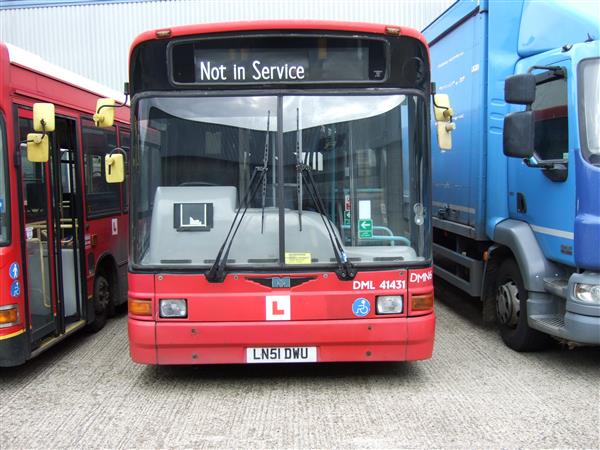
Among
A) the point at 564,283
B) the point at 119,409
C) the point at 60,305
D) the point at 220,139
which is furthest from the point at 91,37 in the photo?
the point at 564,283

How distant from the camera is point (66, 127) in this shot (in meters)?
5.71

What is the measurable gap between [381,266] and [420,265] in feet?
0.99

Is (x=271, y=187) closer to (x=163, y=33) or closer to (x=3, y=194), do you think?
(x=163, y=33)

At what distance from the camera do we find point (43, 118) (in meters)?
4.27

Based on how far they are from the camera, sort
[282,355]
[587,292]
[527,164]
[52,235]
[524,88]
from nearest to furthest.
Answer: [282,355], [587,292], [524,88], [527,164], [52,235]

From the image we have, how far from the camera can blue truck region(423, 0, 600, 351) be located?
4363mm

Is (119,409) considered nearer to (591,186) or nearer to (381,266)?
→ (381,266)

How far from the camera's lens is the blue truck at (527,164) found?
436cm

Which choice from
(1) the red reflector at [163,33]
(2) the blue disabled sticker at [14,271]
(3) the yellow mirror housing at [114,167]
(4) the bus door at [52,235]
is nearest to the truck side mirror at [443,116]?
(1) the red reflector at [163,33]

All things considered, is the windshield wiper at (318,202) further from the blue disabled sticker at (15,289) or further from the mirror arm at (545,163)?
the blue disabled sticker at (15,289)

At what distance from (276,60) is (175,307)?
1.99 metres

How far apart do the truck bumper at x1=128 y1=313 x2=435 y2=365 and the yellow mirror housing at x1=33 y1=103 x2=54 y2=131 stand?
5.28 ft

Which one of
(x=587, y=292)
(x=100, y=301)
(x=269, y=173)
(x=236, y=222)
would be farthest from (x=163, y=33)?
(x=587, y=292)

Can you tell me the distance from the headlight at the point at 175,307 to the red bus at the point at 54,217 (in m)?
1.19
